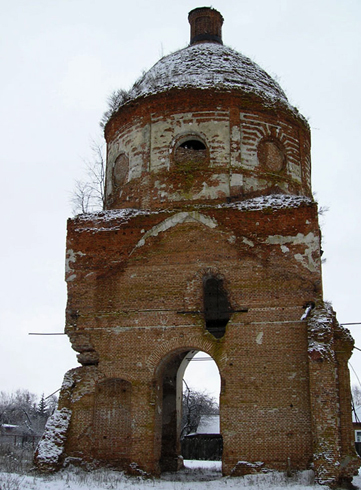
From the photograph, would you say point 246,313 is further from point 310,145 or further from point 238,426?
point 310,145

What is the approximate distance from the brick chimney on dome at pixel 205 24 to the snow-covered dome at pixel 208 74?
817mm

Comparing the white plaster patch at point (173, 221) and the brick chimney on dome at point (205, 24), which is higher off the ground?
the brick chimney on dome at point (205, 24)

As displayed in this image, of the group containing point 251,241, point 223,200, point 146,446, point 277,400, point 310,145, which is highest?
point 310,145

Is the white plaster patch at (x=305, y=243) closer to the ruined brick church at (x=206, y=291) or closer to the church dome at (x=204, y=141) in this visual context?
the ruined brick church at (x=206, y=291)

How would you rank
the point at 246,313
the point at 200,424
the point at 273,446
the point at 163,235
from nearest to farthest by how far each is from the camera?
1. the point at 273,446
2. the point at 246,313
3. the point at 163,235
4. the point at 200,424

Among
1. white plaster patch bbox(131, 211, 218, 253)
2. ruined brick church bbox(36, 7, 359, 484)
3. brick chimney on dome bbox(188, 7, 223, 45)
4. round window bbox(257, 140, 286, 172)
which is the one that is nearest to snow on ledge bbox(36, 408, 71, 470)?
ruined brick church bbox(36, 7, 359, 484)

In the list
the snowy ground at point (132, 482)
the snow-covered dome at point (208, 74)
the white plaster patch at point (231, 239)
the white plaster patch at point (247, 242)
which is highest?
the snow-covered dome at point (208, 74)

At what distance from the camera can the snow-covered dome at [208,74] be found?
14789mm

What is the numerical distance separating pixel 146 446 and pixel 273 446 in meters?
2.53

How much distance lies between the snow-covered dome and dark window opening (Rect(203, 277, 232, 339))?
4.87 metres

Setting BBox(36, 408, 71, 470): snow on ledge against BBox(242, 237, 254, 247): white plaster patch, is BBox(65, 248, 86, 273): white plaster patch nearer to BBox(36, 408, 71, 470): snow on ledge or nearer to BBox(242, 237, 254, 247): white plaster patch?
BBox(36, 408, 71, 470): snow on ledge

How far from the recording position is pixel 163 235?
44.2ft

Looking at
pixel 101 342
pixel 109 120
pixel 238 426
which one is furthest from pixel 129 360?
pixel 109 120

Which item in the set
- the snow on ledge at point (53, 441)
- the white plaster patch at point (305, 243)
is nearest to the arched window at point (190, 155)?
the white plaster patch at point (305, 243)
